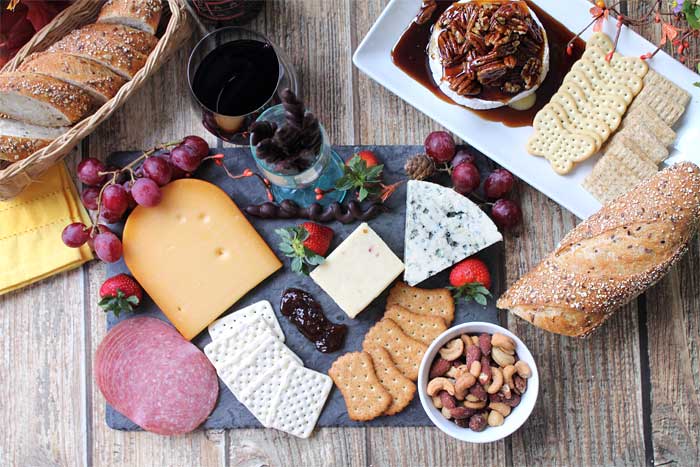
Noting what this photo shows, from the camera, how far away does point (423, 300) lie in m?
1.77

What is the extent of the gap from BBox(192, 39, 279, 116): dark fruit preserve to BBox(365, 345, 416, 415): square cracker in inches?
27.5

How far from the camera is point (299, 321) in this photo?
177 cm

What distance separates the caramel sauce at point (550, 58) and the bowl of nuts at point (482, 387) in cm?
57

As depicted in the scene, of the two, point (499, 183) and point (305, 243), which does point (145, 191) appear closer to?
point (305, 243)

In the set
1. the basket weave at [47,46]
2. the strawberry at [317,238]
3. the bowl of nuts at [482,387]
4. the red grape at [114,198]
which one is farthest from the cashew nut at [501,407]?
the basket weave at [47,46]

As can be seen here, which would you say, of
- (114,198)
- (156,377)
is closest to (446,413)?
(156,377)

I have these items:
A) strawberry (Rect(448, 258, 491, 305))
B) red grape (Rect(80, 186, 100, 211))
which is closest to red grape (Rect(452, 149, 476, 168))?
strawberry (Rect(448, 258, 491, 305))

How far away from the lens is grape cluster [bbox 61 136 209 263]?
1.72 meters

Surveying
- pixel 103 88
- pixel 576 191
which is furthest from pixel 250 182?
pixel 576 191

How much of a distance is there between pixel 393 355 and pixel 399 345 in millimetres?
32

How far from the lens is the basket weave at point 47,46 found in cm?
165

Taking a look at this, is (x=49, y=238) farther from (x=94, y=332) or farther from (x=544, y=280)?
(x=544, y=280)

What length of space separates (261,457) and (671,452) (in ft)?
3.49

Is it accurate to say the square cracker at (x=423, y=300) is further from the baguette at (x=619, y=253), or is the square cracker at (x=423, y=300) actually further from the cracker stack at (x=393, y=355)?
the baguette at (x=619, y=253)
